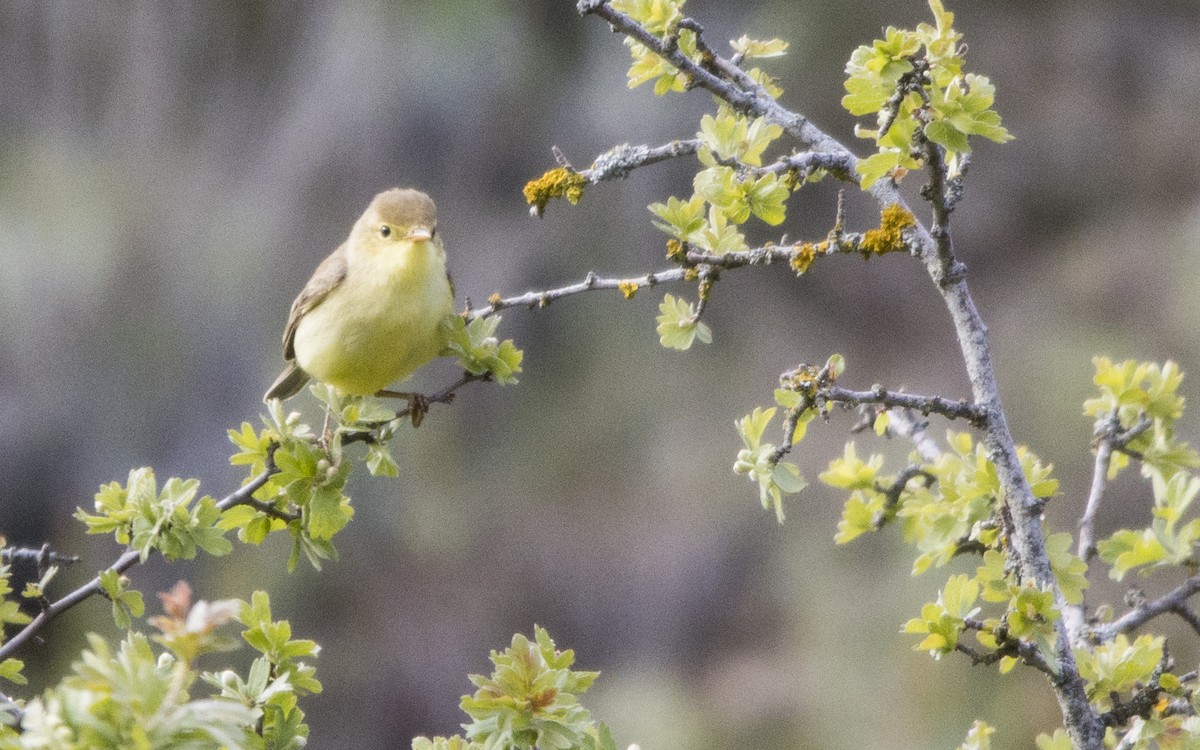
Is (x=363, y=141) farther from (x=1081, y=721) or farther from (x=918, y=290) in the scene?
(x=1081, y=721)

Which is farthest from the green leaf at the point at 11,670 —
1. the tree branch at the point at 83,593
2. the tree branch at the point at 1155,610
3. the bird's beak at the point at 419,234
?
the tree branch at the point at 1155,610

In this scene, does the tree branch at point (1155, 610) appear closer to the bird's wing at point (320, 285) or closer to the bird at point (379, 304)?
the bird at point (379, 304)

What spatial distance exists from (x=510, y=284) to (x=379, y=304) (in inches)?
117

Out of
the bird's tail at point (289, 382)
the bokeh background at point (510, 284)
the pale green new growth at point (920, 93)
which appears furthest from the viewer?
the bokeh background at point (510, 284)

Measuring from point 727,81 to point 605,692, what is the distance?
11.8ft

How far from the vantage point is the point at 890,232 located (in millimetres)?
1370

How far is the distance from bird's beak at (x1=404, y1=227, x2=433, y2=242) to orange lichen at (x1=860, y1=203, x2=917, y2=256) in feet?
3.10

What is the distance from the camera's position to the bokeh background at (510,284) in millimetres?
4805

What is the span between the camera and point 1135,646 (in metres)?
1.42

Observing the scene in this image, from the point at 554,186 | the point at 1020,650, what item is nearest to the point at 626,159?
the point at 554,186

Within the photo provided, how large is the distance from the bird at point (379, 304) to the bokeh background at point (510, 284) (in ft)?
8.52

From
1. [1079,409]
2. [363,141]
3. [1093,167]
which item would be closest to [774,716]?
[1079,409]

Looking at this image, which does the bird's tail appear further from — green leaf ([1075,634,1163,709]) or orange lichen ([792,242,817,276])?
green leaf ([1075,634,1163,709])

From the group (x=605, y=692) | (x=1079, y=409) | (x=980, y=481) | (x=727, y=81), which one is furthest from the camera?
(x=605, y=692)
